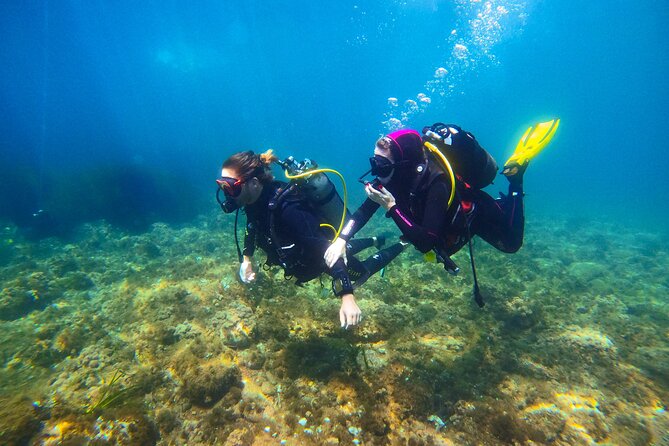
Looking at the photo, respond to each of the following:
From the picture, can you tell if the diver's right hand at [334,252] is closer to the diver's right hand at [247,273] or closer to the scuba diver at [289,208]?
the scuba diver at [289,208]

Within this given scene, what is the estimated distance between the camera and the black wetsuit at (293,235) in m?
3.93

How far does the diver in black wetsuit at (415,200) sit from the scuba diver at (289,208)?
0.50m

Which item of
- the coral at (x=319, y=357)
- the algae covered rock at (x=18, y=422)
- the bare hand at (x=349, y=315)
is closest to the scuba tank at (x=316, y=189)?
the bare hand at (x=349, y=315)

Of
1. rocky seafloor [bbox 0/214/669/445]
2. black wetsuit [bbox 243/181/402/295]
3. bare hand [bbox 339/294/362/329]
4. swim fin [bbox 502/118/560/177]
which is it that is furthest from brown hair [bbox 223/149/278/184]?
swim fin [bbox 502/118/560/177]

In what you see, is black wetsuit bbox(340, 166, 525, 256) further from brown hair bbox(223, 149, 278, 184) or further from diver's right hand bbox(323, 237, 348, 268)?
brown hair bbox(223, 149, 278, 184)

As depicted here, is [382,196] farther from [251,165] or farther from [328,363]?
[328,363]

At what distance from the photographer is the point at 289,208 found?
13.5 ft

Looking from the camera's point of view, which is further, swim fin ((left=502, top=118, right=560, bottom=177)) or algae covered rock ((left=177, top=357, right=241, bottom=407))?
swim fin ((left=502, top=118, right=560, bottom=177))

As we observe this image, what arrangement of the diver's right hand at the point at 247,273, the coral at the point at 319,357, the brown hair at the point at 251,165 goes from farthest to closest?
the diver's right hand at the point at 247,273 < the coral at the point at 319,357 < the brown hair at the point at 251,165

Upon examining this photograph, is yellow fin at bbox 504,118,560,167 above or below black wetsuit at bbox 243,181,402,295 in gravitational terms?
above

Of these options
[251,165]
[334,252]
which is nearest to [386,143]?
[334,252]

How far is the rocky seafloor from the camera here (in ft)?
12.4

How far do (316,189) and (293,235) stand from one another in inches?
32.4

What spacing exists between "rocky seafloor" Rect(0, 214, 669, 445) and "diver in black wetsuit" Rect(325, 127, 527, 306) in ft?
6.16
